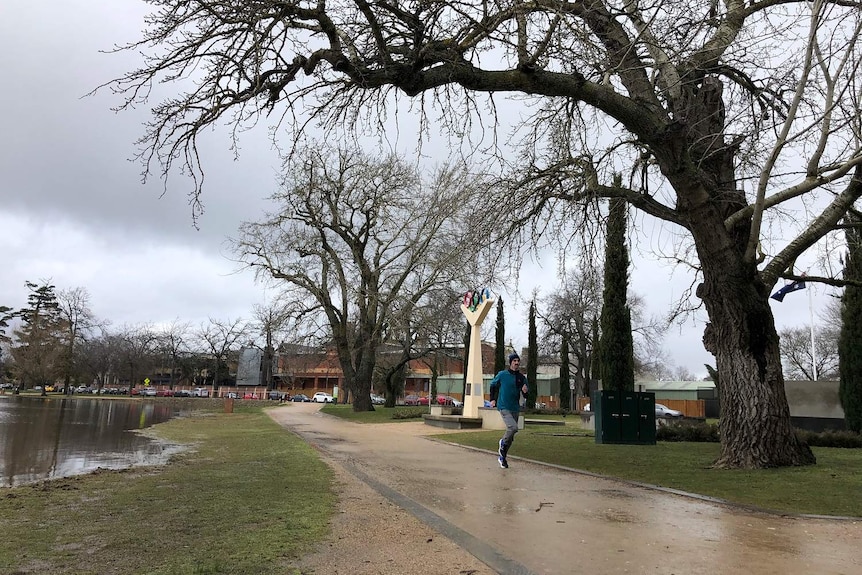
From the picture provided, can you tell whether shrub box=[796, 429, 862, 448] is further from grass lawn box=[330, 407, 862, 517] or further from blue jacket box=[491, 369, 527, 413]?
blue jacket box=[491, 369, 527, 413]

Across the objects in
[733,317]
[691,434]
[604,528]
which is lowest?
[604,528]

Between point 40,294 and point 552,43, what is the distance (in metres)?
78.9

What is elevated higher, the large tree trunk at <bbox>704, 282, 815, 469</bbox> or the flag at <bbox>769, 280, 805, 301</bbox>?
the flag at <bbox>769, 280, 805, 301</bbox>

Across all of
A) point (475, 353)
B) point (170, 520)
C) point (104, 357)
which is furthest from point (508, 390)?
point (104, 357)

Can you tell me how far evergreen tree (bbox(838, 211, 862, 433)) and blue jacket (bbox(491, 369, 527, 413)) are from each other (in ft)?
46.9

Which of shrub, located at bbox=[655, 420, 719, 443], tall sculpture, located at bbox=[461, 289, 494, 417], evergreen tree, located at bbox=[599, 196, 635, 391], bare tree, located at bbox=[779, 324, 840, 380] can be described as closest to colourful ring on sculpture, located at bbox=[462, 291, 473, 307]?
tall sculpture, located at bbox=[461, 289, 494, 417]

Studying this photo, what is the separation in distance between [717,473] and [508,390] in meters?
3.54

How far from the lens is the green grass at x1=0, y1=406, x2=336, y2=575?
4566 millimetres

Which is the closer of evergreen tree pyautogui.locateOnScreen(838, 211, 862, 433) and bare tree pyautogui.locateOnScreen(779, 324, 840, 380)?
evergreen tree pyautogui.locateOnScreen(838, 211, 862, 433)

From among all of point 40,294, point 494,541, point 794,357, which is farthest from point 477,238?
point 40,294

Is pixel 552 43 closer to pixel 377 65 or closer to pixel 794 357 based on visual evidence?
pixel 377 65

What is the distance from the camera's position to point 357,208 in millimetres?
33219

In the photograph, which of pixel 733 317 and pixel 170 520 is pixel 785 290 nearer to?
pixel 733 317

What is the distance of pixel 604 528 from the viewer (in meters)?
5.80
